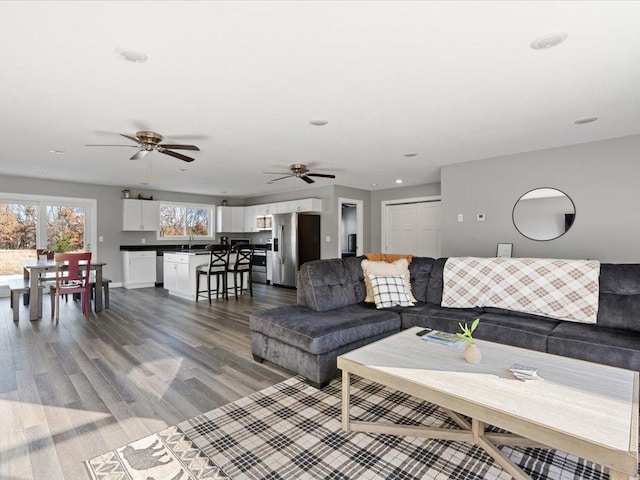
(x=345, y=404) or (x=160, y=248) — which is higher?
(x=160, y=248)

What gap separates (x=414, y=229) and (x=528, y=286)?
13.6 ft

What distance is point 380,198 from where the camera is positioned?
7816 mm

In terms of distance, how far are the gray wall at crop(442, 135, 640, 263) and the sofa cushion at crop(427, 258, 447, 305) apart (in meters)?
1.43

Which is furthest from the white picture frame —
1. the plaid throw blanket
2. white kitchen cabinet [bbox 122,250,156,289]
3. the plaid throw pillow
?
white kitchen cabinet [bbox 122,250,156,289]

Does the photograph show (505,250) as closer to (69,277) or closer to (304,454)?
(304,454)

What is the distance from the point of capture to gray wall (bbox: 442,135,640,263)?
12.5ft

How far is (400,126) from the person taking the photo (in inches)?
136

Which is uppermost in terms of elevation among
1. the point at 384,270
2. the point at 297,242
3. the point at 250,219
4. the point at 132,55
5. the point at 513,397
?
the point at 132,55

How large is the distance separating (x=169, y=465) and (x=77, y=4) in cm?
237

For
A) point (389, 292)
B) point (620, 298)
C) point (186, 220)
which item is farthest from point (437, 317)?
point (186, 220)

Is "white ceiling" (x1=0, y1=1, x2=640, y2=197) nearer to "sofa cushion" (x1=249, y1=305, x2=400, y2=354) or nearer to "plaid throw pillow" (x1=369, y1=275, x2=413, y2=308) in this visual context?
"plaid throw pillow" (x1=369, y1=275, x2=413, y2=308)

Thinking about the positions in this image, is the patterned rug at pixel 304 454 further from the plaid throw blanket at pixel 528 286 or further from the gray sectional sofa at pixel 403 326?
the plaid throw blanket at pixel 528 286

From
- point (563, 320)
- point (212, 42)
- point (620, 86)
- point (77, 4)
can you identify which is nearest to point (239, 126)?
point (212, 42)

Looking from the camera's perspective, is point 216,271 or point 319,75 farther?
point 216,271
